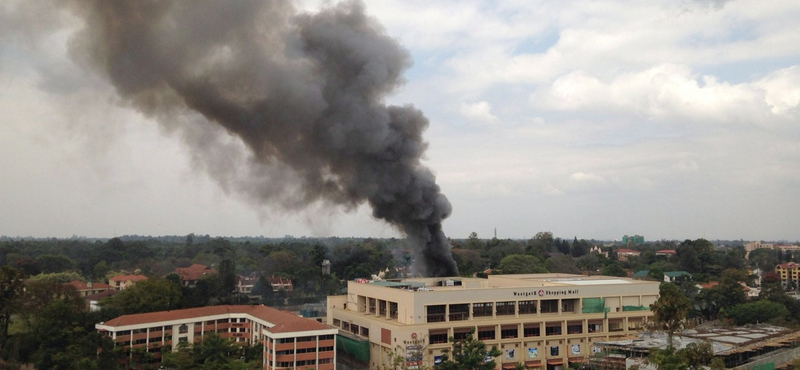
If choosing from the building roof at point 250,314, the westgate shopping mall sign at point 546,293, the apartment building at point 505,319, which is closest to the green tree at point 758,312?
the apartment building at point 505,319

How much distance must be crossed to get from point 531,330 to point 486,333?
330 cm

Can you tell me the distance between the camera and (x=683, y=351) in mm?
29688

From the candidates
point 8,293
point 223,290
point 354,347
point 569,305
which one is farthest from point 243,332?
point 569,305

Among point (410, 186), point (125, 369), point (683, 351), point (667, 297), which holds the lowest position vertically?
point (125, 369)

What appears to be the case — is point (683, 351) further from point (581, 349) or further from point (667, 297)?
point (581, 349)

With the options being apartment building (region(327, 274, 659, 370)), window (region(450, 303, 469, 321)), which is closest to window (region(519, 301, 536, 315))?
apartment building (region(327, 274, 659, 370))

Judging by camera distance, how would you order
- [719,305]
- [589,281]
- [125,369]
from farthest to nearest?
[719,305] → [589,281] → [125,369]

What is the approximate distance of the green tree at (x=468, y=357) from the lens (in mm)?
33406

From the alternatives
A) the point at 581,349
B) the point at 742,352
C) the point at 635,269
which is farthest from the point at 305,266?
the point at 742,352

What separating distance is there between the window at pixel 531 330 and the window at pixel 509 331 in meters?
0.71

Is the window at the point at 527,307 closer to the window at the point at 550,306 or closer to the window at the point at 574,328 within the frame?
the window at the point at 550,306

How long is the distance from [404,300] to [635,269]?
250 ft

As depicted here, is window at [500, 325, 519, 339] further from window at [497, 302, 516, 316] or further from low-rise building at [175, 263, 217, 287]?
low-rise building at [175, 263, 217, 287]

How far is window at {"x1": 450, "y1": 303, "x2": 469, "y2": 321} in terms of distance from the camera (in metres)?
38.7
